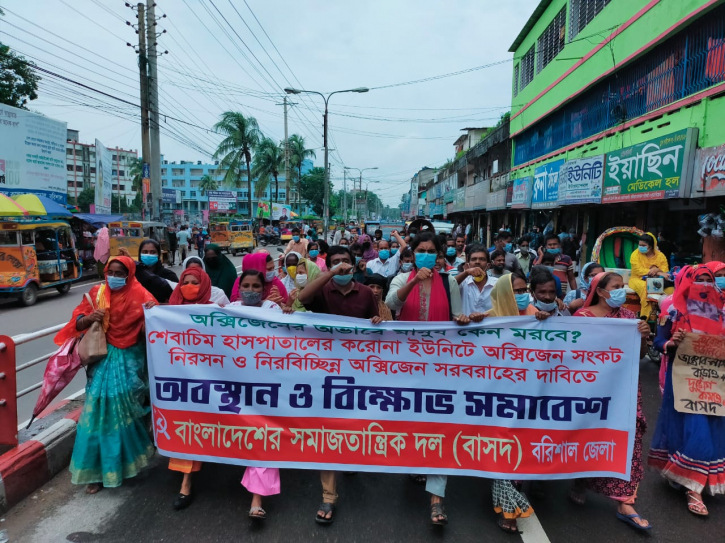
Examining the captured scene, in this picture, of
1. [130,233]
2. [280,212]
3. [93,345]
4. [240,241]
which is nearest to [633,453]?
[93,345]

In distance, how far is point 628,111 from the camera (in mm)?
12031

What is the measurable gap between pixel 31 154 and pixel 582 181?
19409 millimetres

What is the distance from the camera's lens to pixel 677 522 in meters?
3.12

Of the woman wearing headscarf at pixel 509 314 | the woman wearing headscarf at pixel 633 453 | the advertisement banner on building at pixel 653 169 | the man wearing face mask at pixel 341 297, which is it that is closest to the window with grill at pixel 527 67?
the advertisement banner on building at pixel 653 169

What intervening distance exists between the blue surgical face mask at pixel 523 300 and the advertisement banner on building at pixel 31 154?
18923 millimetres

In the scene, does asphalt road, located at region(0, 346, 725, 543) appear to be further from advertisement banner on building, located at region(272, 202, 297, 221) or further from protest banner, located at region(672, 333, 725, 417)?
advertisement banner on building, located at region(272, 202, 297, 221)

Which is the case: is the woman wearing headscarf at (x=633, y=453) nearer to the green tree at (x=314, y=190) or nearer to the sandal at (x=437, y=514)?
the sandal at (x=437, y=514)

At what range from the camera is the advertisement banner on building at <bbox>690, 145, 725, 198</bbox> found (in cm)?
763

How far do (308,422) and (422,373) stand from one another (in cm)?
80

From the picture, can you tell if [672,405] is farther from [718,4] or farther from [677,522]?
[718,4]

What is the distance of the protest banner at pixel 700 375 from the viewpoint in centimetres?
332

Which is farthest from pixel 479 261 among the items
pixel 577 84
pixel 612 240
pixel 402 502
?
pixel 577 84

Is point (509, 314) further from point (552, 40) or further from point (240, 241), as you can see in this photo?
point (240, 241)

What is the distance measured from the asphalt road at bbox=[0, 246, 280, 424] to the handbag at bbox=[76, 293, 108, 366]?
2.06 meters
